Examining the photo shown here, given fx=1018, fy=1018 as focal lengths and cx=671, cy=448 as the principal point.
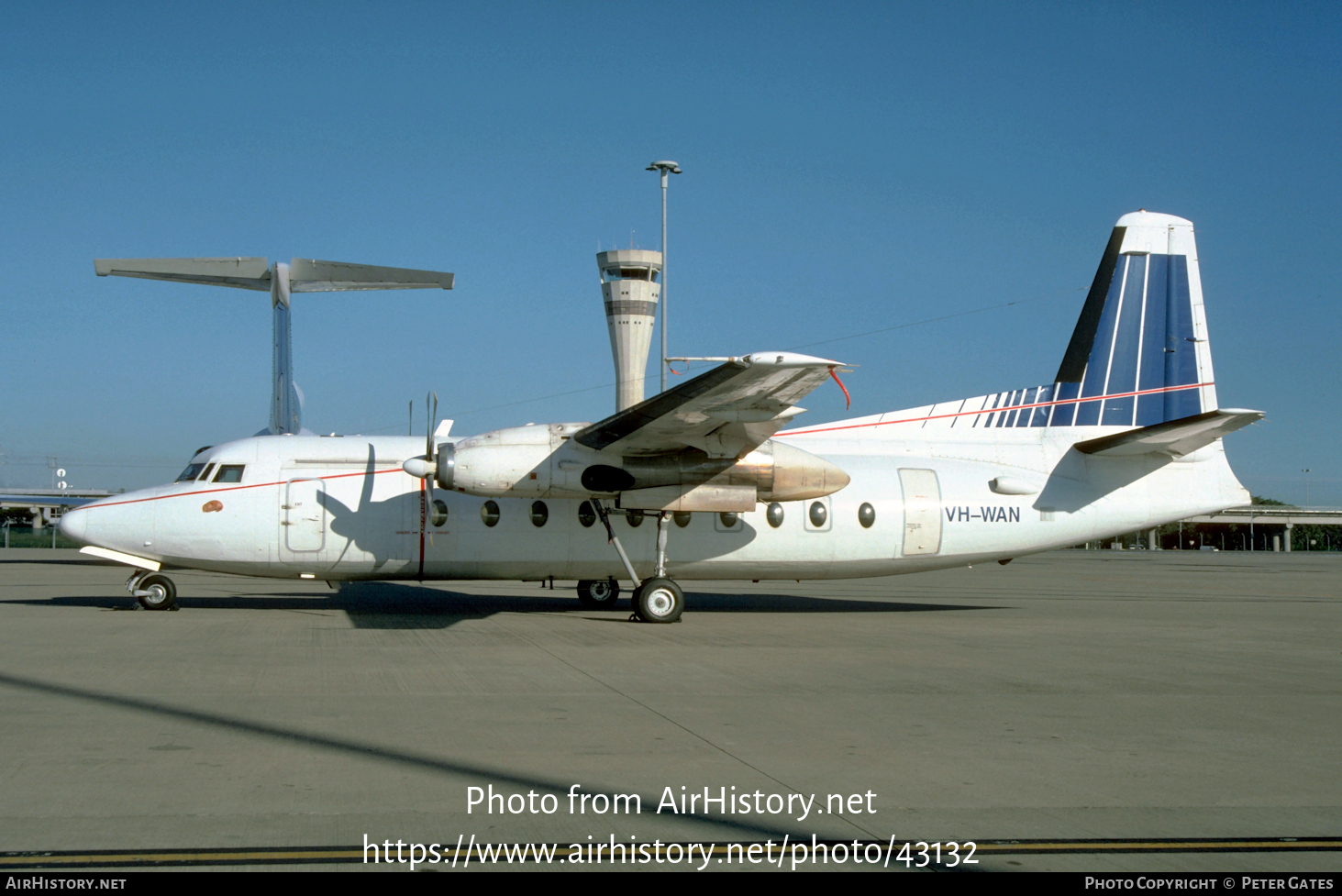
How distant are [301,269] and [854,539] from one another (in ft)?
81.1

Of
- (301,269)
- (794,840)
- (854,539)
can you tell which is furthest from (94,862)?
(301,269)

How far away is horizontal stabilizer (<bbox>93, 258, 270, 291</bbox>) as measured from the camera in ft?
106

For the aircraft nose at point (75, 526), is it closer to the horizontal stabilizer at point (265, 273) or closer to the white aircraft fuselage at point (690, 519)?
the white aircraft fuselage at point (690, 519)

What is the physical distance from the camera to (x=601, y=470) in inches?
581

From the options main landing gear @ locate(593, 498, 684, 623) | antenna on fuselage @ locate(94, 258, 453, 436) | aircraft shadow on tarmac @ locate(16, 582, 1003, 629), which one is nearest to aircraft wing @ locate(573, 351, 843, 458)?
main landing gear @ locate(593, 498, 684, 623)

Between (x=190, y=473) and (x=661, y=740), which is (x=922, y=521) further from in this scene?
(x=190, y=473)

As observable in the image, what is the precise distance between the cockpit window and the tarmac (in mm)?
2304

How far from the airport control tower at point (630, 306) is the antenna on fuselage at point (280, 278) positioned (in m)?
24.5

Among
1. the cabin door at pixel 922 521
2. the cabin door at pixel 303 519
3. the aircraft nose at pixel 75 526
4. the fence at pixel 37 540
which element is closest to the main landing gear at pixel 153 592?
the aircraft nose at pixel 75 526

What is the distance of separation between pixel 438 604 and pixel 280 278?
1941 centimetres

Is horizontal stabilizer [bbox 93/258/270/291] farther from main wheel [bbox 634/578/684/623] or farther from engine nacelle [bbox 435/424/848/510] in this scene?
main wheel [bbox 634/578/684/623]

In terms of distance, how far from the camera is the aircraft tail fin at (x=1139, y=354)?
17406 millimetres

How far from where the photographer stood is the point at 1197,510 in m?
16.8
